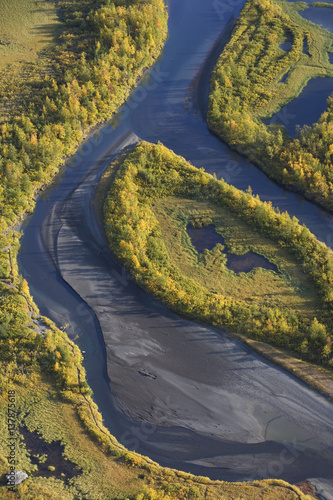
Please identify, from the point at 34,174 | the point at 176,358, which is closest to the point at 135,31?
the point at 34,174

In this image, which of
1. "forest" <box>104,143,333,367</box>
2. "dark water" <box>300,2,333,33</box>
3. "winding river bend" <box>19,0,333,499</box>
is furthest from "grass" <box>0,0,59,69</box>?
"dark water" <box>300,2,333,33</box>

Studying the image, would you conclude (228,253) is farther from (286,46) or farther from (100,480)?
(286,46)

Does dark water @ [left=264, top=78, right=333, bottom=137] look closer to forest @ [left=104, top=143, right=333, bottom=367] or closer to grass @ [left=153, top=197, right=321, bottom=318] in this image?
forest @ [left=104, top=143, right=333, bottom=367]

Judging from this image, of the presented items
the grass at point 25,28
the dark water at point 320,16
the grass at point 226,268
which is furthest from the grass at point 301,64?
the grass at point 25,28

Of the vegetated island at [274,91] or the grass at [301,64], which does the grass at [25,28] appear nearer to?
the vegetated island at [274,91]

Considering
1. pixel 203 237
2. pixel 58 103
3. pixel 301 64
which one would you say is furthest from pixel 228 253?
pixel 301 64

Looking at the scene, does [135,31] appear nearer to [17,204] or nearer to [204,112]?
[204,112]
